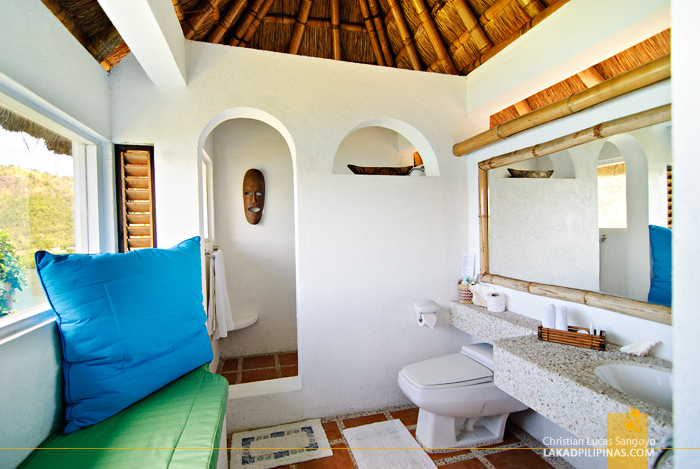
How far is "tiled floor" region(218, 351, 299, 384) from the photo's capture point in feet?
10.0

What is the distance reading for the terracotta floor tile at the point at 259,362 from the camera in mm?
3287

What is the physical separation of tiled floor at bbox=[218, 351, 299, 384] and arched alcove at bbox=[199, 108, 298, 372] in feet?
0.32

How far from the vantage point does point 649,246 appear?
158 centimetres

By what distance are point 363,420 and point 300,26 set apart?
317 centimetres

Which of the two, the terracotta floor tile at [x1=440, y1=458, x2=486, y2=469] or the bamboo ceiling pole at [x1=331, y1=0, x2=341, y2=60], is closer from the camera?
the terracotta floor tile at [x1=440, y1=458, x2=486, y2=469]

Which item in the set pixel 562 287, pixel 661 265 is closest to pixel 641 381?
pixel 661 265

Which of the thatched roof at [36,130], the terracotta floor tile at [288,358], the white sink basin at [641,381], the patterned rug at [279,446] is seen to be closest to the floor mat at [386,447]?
the patterned rug at [279,446]

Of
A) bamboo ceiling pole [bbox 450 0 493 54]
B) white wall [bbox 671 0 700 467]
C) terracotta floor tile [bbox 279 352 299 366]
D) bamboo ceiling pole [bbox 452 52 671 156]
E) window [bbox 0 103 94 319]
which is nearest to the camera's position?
white wall [bbox 671 0 700 467]

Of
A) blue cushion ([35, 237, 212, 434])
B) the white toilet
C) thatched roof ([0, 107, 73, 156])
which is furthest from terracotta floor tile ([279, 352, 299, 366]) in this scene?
thatched roof ([0, 107, 73, 156])

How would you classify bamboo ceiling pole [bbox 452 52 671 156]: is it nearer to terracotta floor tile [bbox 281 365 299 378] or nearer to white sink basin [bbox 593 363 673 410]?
white sink basin [bbox 593 363 673 410]

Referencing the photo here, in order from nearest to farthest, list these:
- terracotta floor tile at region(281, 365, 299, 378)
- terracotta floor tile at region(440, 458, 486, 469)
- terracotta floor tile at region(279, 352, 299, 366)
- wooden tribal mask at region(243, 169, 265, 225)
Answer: terracotta floor tile at region(440, 458, 486, 469), terracotta floor tile at region(281, 365, 299, 378), terracotta floor tile at region(279, 352, 299, 366), wooden tribal mask at region(243, 169, 265, 225)

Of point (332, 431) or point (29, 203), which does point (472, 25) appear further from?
point (332, 431)

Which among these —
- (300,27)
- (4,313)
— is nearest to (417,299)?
(4,313)

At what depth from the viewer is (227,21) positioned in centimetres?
249
